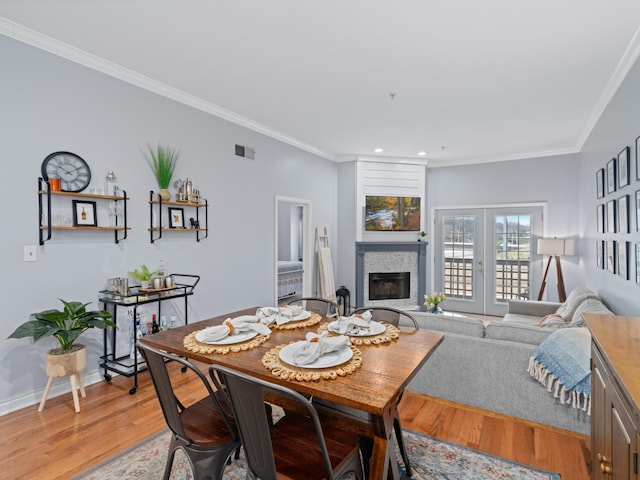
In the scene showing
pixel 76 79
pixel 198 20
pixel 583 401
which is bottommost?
pixel 583 401

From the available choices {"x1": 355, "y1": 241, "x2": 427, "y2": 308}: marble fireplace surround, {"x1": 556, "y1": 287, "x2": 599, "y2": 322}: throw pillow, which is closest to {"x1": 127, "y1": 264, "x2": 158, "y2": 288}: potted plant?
{"x1": 355, "y1": 241, "x2": 427, "y2": 308}: marble fireplace surround

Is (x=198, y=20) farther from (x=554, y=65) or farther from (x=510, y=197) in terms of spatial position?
(x=510, y=197)

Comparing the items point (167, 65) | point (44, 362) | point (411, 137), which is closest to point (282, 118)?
point (167, 65)

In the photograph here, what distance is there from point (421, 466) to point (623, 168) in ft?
9.33

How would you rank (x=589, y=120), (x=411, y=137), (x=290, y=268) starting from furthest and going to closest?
(x=290, y=268) < (x=411, y=137) < (x=589, y=120)

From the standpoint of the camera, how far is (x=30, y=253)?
271cm

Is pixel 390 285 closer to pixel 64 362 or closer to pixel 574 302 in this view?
pixel 574 302

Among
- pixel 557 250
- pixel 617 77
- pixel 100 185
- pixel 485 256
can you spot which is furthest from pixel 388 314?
pixel 485 256

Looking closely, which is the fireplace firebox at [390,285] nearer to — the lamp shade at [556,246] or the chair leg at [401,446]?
the lamp shade at [556,246]

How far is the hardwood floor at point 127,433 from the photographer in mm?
2070

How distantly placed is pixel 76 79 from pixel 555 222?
671cm

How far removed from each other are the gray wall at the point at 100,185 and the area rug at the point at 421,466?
4.12 ft

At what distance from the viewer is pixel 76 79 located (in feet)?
9.68

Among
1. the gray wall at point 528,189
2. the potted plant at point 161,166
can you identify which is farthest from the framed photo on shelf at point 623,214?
the potted plant at point 161,166
